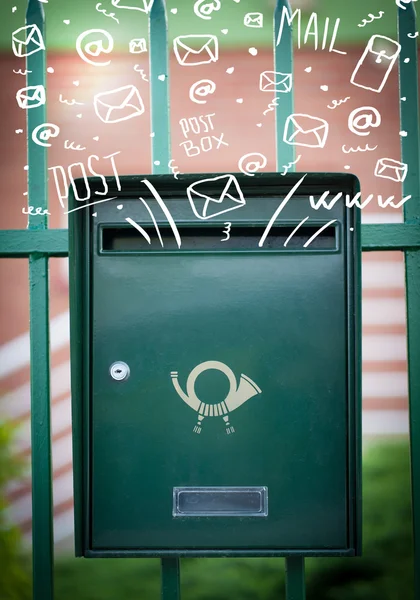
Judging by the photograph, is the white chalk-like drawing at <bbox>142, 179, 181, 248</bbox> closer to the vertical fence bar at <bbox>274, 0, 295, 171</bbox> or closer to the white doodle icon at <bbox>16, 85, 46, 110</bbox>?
the vertical fence bar at <bbox>274, 0, 295, 171</bbox>

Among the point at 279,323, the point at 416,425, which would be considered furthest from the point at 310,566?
the point at 279,323

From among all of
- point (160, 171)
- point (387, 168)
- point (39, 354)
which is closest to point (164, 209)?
point (160, 171)

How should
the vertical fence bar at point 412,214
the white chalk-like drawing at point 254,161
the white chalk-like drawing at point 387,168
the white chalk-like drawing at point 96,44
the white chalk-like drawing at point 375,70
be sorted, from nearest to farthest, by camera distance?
the vertical fence bar at point 412,214
the white chalk-like drawing at point 96,44
the white chalk-like drawing at point 387,168
the white chalk-like drawing at point 375,70
the white chalk-like drawing at point 254,161

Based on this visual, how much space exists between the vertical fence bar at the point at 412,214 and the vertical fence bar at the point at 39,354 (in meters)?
1.02

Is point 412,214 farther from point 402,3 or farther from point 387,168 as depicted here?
point 387,168

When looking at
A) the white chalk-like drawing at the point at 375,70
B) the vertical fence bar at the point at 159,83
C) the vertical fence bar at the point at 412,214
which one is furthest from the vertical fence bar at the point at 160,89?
the white chalk-like drawing at the point at 375,70

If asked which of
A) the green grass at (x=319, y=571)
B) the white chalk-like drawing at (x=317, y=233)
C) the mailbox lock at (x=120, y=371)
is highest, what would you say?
the white chalk-like drawing at (x=317, y=233)

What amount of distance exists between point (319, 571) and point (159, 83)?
7.56 feet

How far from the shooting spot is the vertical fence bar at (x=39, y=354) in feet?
6.36

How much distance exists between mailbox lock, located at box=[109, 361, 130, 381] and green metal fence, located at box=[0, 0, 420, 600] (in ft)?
1.37

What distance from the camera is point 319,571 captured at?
10.3ft

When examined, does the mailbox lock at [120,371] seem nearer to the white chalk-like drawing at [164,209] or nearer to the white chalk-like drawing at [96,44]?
the white chalk-like drawing at [164,209]

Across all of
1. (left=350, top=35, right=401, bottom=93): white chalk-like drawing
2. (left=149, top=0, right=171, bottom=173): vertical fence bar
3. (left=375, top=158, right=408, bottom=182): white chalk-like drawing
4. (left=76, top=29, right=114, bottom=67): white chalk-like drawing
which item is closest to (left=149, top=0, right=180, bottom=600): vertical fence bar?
(left=149, top=0, right=171, bottom=173): vertical fence bar

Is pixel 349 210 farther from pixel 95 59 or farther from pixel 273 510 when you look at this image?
pixel 95 59
